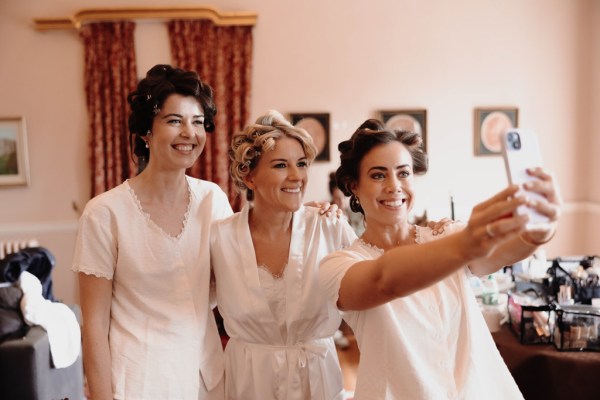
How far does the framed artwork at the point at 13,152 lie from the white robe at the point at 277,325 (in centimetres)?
406

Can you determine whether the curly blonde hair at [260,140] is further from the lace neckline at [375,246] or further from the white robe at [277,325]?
the lace neckline at [375,246]

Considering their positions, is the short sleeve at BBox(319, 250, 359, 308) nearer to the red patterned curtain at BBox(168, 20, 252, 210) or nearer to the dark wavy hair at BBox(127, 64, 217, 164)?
the dark wavy hair at BBox(127, 64, 217, 164)

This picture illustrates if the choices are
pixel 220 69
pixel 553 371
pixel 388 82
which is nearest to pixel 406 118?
pixel 388 82

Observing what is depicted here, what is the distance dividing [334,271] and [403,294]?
0.22 meters

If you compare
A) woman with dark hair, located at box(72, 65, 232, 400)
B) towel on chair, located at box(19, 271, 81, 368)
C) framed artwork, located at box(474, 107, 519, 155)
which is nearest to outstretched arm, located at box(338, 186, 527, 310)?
woman with dark hair, located at box(72, 65, 232, 400)

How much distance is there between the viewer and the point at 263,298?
1490mm

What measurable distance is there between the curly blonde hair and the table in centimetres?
122

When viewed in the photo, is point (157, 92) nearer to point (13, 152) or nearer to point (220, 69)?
point (220, 69)

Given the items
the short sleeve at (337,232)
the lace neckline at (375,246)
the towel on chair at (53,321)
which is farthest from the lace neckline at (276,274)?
the towel on chair at (53,321)

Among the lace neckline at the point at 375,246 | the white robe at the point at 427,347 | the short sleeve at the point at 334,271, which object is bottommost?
the white robe at the point at 427,347

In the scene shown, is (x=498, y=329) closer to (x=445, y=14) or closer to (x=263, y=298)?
(x=263, y=298)

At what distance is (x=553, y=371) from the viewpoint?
6.59 ft

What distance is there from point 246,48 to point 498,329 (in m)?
3.52

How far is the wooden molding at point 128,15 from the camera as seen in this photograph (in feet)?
15.5
